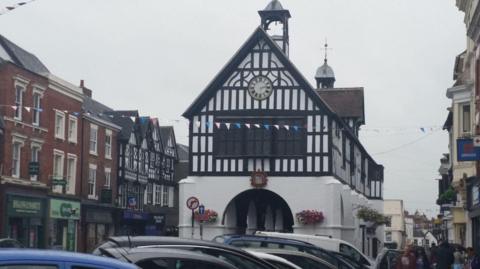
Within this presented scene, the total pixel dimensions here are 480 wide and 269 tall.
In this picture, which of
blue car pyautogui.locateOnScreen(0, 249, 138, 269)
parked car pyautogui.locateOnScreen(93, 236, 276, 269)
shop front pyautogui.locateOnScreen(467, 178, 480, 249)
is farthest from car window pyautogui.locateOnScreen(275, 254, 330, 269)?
shop front pyautogui.locateOnScreen(467, 178, 480, 249)

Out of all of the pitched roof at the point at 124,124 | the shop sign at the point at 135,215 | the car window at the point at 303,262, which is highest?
the pitched roof at the point at 124,124

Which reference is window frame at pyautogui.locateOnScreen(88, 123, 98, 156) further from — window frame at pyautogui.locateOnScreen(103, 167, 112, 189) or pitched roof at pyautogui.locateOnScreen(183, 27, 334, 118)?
pitched roof at pyautogui.locateOnScreen(183, 27, 334, 118)

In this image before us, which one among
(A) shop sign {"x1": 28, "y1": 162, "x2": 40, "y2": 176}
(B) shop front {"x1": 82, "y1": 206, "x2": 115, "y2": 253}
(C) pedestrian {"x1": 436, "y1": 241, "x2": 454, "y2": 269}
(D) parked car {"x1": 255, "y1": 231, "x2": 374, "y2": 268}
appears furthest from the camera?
(B) shop front {"x1": 82, "y1": 206, "x2": 115, "y2": 253}

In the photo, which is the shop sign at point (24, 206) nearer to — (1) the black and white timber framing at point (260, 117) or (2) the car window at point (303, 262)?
(1) the black and white timber framing at point (260, 117)

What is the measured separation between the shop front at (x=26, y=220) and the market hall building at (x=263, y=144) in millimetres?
6697

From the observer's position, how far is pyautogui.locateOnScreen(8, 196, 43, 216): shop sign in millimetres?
37606

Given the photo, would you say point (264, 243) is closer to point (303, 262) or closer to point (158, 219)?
point (303, 262)

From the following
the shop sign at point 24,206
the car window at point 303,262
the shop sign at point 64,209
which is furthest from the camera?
the shop sign at point 64,209

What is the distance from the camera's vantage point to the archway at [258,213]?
42.3 m

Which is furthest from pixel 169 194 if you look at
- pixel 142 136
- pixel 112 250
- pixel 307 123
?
pixel 112 250

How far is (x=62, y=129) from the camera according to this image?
1715 inches

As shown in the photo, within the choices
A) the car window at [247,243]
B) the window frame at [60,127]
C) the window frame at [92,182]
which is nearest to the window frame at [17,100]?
the window frame at [60,127]

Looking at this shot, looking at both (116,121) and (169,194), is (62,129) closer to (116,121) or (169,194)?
(116,121)

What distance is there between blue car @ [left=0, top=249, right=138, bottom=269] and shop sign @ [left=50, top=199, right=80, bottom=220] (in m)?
36.9
